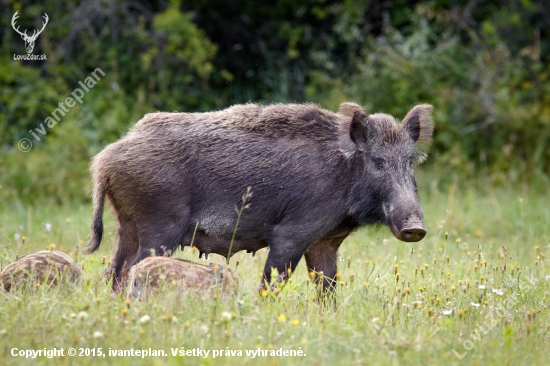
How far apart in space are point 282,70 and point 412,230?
9429mm

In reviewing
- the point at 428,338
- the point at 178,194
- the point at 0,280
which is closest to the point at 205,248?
the point at 178,194

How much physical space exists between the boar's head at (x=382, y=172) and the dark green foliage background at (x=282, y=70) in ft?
20.1

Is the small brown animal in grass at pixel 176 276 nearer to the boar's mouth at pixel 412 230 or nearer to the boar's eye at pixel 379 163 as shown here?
the boar's mouth at pixel 412 230

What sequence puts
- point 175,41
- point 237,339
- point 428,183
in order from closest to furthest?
point 237,339
point 428,183
point 175,41

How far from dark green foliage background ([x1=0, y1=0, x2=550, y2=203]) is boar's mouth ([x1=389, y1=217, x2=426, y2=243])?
6627mm

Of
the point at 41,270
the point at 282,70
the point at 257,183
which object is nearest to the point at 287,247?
the point at 257,183

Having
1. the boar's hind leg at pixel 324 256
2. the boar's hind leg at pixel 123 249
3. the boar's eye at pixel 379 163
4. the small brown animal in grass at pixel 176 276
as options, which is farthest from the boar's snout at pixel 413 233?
the boar's hind leg at pixel 123 249

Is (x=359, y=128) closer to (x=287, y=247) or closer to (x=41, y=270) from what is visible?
(x=287, y=247)

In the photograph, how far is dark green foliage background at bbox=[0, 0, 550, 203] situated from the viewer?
12222mm

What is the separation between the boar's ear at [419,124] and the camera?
611cm

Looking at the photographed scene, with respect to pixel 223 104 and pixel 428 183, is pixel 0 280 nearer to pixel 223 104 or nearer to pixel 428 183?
pixel 428 183

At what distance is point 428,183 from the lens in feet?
39.3

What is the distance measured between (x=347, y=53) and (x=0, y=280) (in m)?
10.7

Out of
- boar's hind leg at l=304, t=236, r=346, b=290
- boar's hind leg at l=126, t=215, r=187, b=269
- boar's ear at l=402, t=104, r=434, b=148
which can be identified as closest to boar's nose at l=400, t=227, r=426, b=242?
boar's hind leg at l=304, t=236, r=346, b=290
